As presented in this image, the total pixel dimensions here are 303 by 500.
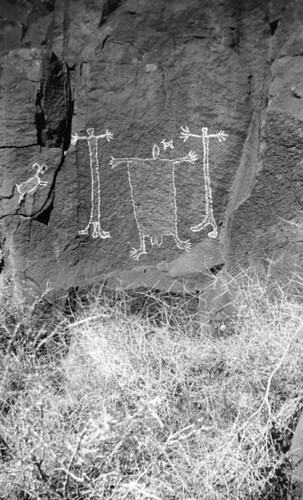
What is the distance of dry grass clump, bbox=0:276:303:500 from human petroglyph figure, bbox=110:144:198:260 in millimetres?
371

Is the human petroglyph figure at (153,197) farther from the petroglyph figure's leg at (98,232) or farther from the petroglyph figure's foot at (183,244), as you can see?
the petroglyph figure's leg at (98,232)

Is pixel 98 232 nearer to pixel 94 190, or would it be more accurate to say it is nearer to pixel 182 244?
pixel 94 190

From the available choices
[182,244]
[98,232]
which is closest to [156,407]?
[182,244]

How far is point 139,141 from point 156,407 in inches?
57.1

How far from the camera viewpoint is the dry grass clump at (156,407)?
2.77 metres

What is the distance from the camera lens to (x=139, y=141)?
13.2ft

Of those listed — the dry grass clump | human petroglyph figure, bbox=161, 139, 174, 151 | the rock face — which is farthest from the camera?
human petroglyph figure, bbox=161, 139, 174, 151

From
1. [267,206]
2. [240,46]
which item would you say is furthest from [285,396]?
[240,46]

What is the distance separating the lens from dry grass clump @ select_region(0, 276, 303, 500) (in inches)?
109

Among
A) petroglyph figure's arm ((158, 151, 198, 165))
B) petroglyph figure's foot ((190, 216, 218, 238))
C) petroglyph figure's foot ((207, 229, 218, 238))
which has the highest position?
petroglyph figure's arm ((158, 151, 198, 165))

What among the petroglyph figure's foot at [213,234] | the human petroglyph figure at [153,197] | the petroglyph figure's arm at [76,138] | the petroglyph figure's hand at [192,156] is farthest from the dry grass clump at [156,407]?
the petroglyph figure's arm at [76,138]

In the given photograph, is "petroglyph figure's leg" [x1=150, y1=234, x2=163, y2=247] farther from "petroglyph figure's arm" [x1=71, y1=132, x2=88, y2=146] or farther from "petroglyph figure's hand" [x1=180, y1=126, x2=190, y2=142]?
"petroglyph figure's arm" [x1=71, y1=132, x2=88, y2=146]

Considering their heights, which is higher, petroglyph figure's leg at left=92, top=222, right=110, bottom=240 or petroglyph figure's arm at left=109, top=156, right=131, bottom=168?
petroglyph figure's arm at left=109, top=156, right=131, bottom=168

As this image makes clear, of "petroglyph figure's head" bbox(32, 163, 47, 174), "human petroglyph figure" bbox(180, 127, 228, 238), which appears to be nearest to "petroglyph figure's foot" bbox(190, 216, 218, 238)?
"human petroglyph figure" bbox(180, 127, 228, 238)
